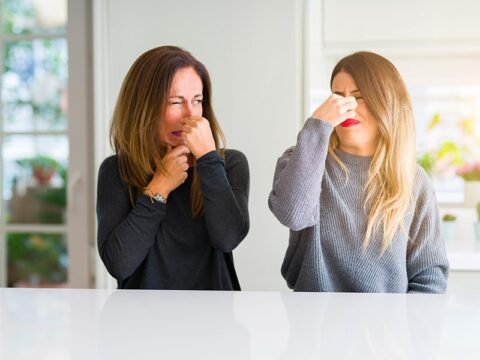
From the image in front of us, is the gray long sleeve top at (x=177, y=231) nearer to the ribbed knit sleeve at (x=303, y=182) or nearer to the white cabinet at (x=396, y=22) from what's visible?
the ribbed knit sleeve at (x=303, y=182)

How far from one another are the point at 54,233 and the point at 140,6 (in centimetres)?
111

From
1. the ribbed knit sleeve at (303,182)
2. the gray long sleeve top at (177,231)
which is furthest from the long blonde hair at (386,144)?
the gray long sleeve top at (177,231)

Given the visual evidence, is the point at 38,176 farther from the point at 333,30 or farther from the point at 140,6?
the point at 333,30

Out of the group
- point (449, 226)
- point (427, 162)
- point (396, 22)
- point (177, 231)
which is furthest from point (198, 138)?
point (427, 162)

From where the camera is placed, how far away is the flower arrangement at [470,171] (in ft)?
8.52

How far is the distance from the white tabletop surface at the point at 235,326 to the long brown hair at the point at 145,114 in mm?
429

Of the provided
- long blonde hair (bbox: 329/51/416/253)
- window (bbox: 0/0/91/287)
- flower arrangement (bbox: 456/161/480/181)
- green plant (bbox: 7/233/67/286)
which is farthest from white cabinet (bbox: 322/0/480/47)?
green plant (bbox: 7/233/67/286)

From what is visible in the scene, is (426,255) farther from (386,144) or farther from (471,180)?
(471,180)

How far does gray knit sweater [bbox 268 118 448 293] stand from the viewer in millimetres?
1296

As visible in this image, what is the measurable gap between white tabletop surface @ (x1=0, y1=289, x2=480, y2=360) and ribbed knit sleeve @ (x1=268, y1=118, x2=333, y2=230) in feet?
0.83

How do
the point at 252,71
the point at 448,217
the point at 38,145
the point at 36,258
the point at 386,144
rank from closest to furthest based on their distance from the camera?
the point at 386,144 < the point at 252,71 < the point at 448,217 < the point at 38,145 < the point at 36,258

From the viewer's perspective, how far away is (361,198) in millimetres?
1357

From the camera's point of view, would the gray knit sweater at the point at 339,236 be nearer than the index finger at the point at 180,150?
Yes

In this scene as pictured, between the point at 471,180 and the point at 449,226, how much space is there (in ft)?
1.06
